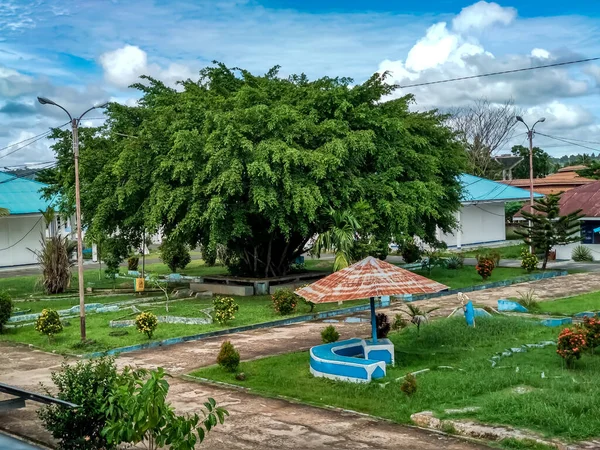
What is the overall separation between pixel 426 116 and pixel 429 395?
20905 mm

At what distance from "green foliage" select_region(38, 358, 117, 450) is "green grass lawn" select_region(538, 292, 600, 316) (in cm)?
1475

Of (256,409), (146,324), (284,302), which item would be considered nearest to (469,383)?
(256,409)

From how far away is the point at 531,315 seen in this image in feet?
65.8

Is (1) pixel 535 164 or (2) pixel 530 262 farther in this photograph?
(1) pixel 535 164

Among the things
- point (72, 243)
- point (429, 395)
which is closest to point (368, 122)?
point (72, 243)

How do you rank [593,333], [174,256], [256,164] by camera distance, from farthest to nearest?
[174,256]
[256,164]
[593,333]

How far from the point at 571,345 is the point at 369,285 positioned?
12.3 feet

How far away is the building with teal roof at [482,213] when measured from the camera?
43.4 m

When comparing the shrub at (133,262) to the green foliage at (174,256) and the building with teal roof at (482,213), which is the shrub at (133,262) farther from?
the building with teal roof at (482,213)

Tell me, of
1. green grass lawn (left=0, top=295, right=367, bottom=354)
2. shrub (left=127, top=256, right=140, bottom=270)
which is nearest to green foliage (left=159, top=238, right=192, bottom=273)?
shrub (left=127, top=256, right=140, bottom=270)

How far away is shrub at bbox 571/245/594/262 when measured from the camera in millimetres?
35281

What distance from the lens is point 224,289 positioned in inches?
1087

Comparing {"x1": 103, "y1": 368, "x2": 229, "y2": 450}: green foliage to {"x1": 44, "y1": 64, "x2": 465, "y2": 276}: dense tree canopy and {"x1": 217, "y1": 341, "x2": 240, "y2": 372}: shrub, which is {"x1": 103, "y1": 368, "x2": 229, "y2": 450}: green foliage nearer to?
{"x1": 217, "y1": 341, "x2": 240, "y2": 372}: shrub

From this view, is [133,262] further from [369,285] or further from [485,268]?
[369,285]
